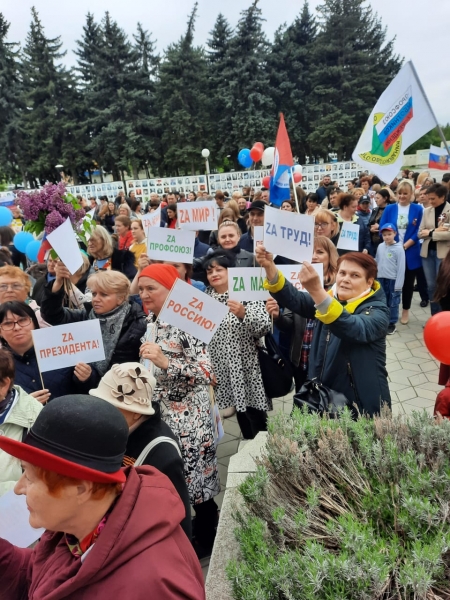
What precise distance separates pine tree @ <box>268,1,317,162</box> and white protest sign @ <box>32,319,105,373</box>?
118 ft

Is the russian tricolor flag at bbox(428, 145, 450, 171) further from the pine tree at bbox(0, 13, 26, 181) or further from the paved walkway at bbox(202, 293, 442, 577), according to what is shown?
the pine tree at bbox(0, 13, 26, 181)

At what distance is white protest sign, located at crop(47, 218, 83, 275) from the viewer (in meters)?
3.77

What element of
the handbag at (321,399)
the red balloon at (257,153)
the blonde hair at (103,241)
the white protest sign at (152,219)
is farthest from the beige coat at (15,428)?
the red balloon at (257,153)

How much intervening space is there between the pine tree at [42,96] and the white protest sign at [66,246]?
35.3m

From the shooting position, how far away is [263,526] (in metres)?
1.69

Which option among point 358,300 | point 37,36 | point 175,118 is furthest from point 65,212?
point 37,36

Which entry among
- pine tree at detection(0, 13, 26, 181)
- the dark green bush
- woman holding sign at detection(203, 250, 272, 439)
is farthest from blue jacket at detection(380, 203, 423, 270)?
pine tree at detection(0, 13, 26, 181)

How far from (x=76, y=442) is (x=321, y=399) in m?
1.76

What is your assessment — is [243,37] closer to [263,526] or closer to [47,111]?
[47,111]

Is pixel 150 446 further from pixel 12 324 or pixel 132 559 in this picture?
pixel 12 324

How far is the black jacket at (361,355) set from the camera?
247 centimetres

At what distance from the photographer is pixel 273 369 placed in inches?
151

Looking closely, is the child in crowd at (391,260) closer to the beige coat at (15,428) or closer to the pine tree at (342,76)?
the beige coat at (15,428)

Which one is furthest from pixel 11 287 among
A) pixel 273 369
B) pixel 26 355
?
pixel 273 369
